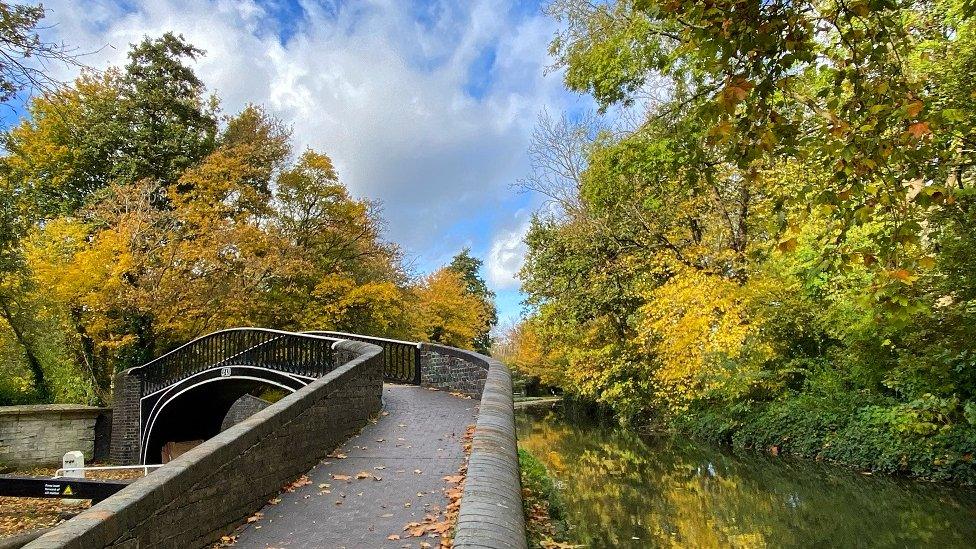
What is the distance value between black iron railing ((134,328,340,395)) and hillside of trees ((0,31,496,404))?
1.43 meters

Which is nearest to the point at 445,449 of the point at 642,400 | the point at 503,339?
the point at 642,400

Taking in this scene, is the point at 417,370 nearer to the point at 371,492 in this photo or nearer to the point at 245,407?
the point at 371,492

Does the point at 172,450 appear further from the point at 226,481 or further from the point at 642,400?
the point at 226,481

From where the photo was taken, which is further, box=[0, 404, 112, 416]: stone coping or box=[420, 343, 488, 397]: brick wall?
box=[0, 404, 112, 416]: stone coping

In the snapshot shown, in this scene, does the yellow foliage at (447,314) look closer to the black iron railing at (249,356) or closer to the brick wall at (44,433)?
the black iron railing at (249,356)

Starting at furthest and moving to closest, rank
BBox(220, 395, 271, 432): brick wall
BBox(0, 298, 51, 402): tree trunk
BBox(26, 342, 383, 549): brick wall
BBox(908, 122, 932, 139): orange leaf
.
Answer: BBox(220, 395, 271, 432): brick wall, BBox(0, 298, 51, 402): tree trunk, BBox(26, 342, 383, 549): brick wall, BBox(908, 122, 932, 139): orange leaf

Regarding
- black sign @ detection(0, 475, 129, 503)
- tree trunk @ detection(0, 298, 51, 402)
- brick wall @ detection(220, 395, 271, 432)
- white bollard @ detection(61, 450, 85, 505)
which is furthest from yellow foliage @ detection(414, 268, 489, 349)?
black sign @ detection(0, 475, 129, 503)

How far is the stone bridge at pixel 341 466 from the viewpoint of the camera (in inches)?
170

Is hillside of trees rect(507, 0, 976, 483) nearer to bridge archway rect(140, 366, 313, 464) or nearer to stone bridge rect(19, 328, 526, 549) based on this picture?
stone bridge rect(19, 328, 526, 549)

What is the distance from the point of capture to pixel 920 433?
1352 cm

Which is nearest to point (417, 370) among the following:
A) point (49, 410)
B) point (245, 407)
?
point (245, 407)

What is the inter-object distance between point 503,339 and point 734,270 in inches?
2086

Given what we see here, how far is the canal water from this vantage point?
417 inches

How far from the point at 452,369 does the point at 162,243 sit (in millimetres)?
13666
